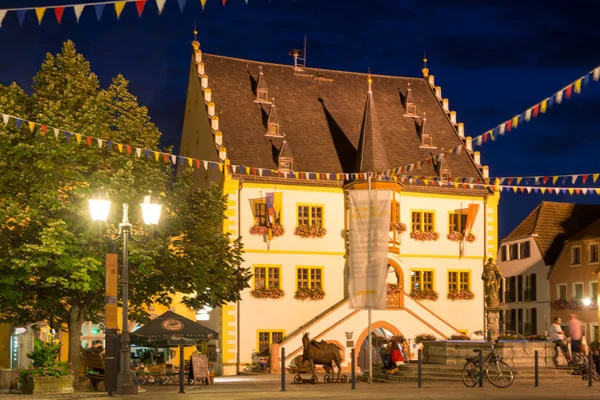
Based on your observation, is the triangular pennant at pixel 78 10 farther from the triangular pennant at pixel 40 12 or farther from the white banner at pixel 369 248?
the white banner at pixel 369 248

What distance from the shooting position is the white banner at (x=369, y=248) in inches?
1081

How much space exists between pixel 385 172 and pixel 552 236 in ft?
76.2

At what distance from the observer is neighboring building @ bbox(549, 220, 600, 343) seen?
197 feet

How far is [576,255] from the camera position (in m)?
62.8

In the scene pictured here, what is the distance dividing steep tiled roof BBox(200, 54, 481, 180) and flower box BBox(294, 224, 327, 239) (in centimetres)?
296

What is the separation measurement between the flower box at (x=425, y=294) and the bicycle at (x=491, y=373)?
23.0 meters

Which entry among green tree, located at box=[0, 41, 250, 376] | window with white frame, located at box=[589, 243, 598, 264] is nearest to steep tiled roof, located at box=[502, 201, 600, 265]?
window with white frame, located at box=[589, 243, 598, 264]

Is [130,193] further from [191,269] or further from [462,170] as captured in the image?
[462,170]

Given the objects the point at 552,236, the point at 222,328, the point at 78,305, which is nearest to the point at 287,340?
the point at 222,328

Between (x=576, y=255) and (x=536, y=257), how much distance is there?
4.20 meters

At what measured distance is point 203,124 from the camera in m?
49.8

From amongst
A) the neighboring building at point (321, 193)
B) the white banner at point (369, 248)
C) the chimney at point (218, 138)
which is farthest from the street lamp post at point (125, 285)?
the chimney at point (218, 138)

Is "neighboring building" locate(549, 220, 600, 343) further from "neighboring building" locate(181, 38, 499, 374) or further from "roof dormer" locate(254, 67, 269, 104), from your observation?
"roof dormer" locate(254, 67, 269, 104)

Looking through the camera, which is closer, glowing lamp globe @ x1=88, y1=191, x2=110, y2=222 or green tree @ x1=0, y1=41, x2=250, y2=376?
glowing lamp globe @ x1=88, y1=191, x2=110, y2=222
